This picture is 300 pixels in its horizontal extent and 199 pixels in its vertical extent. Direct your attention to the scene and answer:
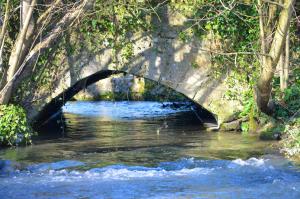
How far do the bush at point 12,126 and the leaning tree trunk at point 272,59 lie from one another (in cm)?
496

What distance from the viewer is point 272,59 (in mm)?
13117

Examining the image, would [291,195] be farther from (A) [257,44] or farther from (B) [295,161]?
(A) [257,44]

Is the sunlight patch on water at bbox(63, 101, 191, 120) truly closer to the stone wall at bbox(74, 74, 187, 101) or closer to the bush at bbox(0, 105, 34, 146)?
the stone wall at bbox(74, 74, 187, 101)

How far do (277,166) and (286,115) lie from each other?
3408 millimetres

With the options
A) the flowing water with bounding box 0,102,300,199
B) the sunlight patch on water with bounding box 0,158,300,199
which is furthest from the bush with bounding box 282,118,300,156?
the sunlight patch on water with bounding box 0,158,300,199

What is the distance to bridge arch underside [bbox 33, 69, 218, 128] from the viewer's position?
52.5ft

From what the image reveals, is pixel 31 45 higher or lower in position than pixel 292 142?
higher

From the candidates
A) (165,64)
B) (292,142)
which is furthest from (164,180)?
(165,64)

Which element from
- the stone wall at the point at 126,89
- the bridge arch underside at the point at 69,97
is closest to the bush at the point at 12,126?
the bridge arch underside at the point at 69,97

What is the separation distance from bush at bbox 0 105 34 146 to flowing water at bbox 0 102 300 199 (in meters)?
0.29

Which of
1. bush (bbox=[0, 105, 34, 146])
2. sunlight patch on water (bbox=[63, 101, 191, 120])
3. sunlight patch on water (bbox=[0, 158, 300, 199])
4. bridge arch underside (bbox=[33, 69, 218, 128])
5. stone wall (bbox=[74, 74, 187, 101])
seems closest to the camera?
sunlight patch on water (bbox=[0, 158, 300, 199])

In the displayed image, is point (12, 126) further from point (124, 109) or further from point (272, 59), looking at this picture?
point (124, 109)

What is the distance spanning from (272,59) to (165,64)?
330 cm

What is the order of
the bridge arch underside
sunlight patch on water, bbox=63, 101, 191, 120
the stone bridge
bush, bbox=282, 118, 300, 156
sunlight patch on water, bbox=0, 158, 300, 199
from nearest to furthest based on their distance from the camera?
sunlight patch on water, bbox=0, 158, 300, 199, bush, bbox=282, 118, 300, 156, the stone bridge, the bridge arch underside, sunlight patch on water, bbox=63, 101, 191, 120
